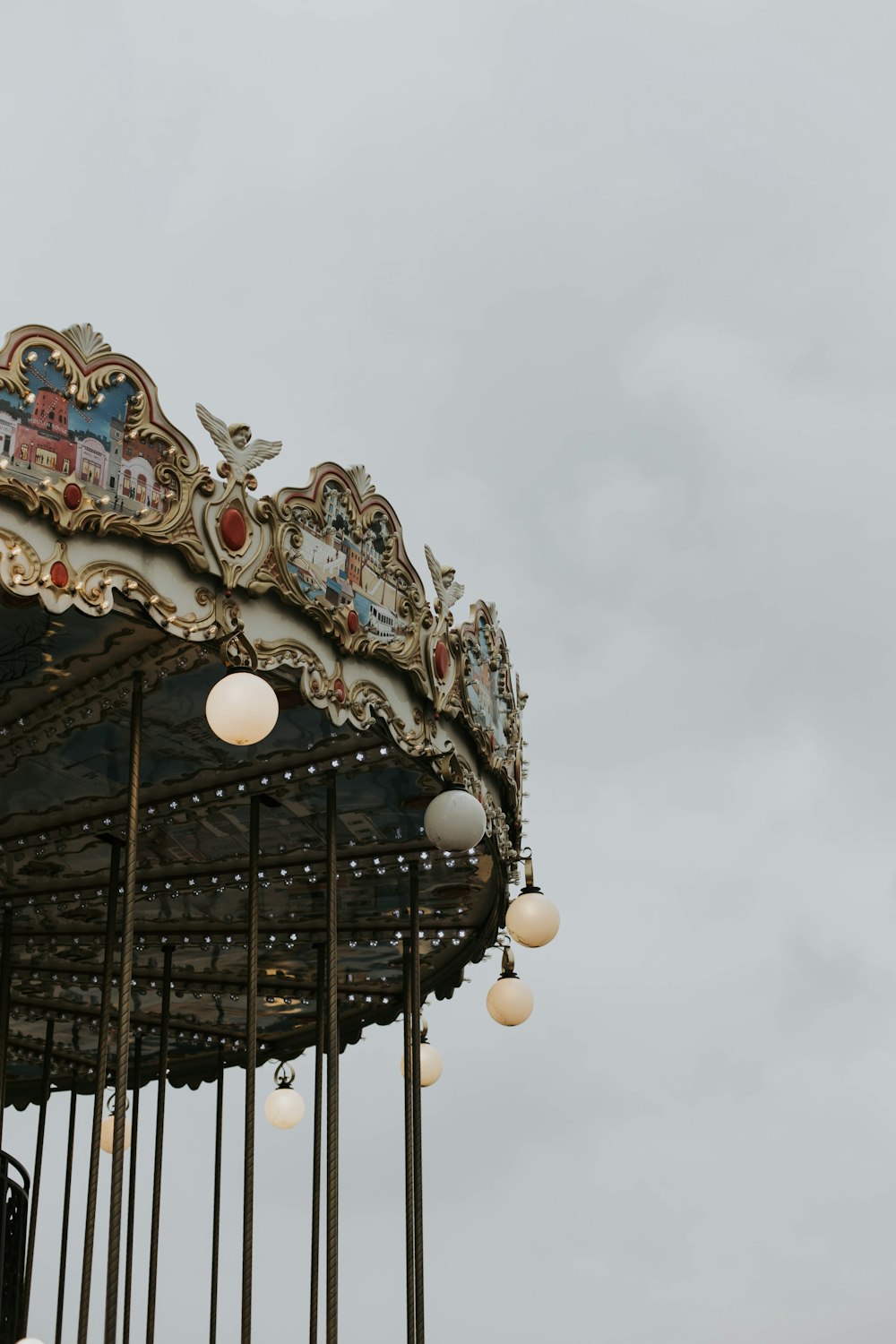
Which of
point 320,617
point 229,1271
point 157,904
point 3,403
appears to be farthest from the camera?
point 229,1271

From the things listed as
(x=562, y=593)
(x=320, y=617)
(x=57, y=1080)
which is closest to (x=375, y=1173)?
(x=57, y=1080)

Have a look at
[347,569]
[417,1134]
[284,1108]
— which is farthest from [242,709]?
[284,1108]

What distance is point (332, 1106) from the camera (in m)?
9.33

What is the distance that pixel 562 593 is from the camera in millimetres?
27797

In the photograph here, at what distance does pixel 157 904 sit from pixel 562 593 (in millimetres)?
16196

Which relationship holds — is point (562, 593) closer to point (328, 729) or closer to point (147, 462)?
point (328, 729)

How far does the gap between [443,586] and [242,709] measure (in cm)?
258

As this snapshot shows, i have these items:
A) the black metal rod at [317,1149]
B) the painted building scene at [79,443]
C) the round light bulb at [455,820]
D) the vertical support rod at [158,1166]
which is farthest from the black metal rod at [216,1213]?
the painted building scene at [79,443]

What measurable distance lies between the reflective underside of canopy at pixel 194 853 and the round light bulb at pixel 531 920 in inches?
29.9

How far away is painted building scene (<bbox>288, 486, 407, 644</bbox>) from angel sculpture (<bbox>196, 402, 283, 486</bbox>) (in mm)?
463

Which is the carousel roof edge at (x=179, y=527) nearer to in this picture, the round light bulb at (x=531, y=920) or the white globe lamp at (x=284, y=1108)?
the round light bulb at (x=531, y=920)

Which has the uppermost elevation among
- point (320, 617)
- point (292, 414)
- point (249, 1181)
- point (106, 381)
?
point (292, 414)

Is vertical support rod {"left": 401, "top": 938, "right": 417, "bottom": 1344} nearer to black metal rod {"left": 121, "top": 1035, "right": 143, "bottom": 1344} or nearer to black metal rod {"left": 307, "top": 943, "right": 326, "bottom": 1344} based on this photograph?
black metal rod {"left": 307, "top": 943, "right": 326, "bottom": 1344}

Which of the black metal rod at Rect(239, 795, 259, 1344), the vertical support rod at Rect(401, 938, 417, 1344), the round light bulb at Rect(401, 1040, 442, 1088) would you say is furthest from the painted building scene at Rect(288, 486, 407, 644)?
the round light bulb at Rect(401, 1040, 442, 1088)
